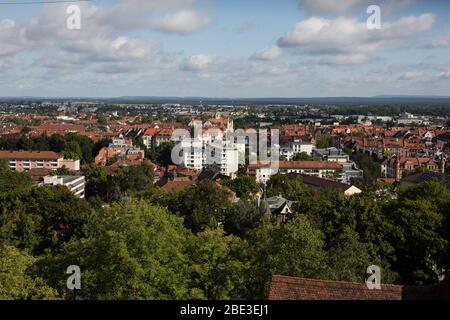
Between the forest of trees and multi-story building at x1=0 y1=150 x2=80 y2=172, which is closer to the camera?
the forest of trees

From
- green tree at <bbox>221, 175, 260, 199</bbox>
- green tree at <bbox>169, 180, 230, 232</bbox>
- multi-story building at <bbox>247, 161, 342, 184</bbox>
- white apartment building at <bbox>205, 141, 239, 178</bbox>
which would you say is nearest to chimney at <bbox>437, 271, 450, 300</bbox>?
green tree at <bbox>169, 180, 230, 232</bbox>

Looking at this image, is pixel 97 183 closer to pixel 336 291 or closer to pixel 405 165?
pixel 405 165

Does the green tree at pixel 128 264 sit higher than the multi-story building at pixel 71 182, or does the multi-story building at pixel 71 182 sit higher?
the green tree at pixel 128 264

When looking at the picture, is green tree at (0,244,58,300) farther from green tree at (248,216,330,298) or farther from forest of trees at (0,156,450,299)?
green tree at (248,216,330,298)

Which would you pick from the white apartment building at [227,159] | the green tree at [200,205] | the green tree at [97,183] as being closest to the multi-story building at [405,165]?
the white apartment building at [227,159]

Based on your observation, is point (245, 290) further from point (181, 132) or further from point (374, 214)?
point (181, 132)

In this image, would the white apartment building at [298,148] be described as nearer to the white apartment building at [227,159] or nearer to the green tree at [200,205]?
the white apartment building at [227,159]

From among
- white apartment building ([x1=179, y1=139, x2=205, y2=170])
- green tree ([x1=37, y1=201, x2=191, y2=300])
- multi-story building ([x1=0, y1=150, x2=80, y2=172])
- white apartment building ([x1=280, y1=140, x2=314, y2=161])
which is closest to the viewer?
green tree ([x1=37, y1=201, x2=191, y2=300])
